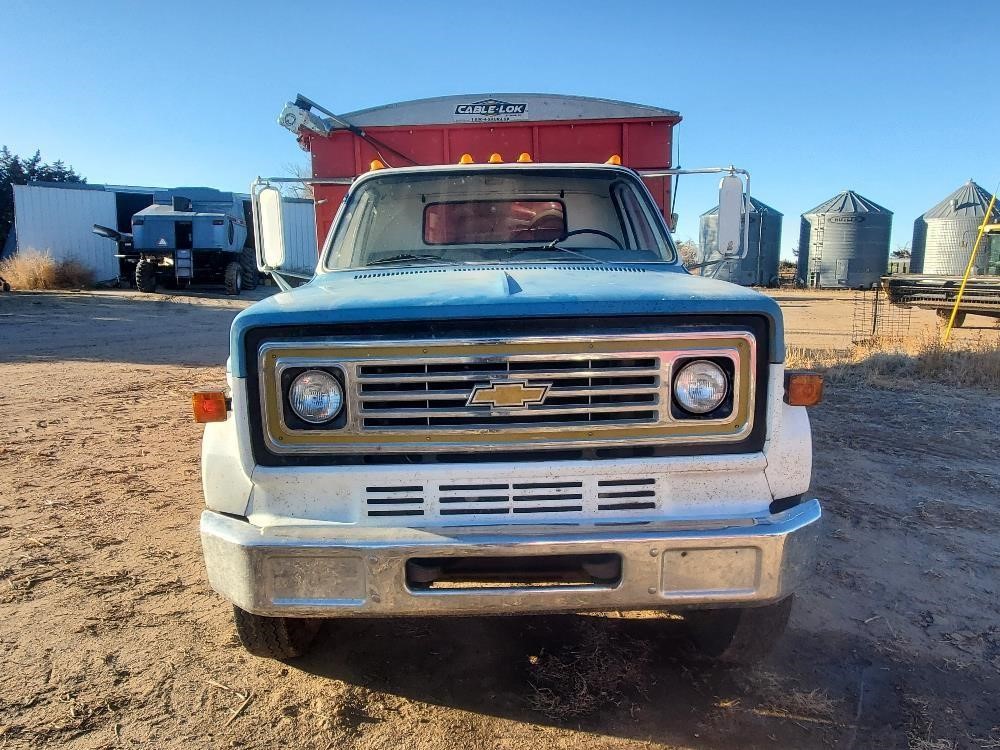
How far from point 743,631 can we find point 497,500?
110 cm

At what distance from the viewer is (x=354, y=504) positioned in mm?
2186

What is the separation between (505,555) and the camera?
211 cm

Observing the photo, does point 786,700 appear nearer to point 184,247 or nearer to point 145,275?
point 184,247

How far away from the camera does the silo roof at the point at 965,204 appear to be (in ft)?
96.0

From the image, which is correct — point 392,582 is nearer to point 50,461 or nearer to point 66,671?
point 66,671

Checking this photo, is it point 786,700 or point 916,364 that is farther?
point 916,364

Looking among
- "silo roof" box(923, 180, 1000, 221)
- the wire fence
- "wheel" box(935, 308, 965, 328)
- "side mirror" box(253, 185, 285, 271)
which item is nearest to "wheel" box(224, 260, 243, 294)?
the wire fence

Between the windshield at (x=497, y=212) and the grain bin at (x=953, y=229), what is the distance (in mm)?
29619

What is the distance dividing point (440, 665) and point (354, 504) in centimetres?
92

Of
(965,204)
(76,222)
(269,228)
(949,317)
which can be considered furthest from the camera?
(965,204)

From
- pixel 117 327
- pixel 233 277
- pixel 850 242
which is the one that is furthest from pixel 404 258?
pixel 850 242

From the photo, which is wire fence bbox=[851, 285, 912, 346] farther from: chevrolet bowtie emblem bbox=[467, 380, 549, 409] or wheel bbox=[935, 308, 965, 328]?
chevrolet bowtie emblem bbox=[467, 380, 549, 409]

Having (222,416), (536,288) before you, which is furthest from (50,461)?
(536,288)

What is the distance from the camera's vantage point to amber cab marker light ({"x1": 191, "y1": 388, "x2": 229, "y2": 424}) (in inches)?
90.4
